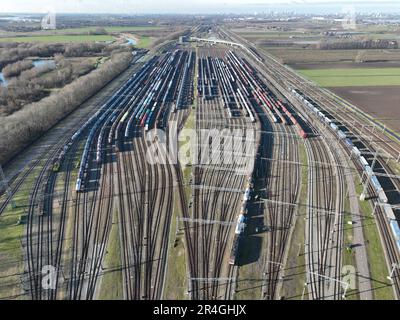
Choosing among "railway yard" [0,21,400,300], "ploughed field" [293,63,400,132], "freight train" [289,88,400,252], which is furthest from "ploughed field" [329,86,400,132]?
"freight train" [289,88,400,252]

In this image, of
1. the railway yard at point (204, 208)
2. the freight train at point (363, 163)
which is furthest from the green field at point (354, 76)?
the railway yard at point (204, 208)

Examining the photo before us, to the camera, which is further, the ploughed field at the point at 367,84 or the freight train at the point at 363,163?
the ploughed field at the point at 367,84

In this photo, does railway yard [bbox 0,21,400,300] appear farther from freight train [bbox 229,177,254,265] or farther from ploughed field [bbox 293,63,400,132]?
ploughed field [bbox 293,63,400,132]

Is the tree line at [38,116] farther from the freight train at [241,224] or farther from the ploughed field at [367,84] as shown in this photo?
the ploughed field at [367,84]

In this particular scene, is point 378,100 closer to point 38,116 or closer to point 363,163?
point 363,163

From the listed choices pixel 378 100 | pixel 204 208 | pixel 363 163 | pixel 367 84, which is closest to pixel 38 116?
pixel 204 208

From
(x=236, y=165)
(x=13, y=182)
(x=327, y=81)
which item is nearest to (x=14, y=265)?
(x=13, y=182)

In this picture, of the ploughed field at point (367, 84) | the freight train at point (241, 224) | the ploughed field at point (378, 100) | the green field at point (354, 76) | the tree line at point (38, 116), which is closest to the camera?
the freight train at point (241, 224)
